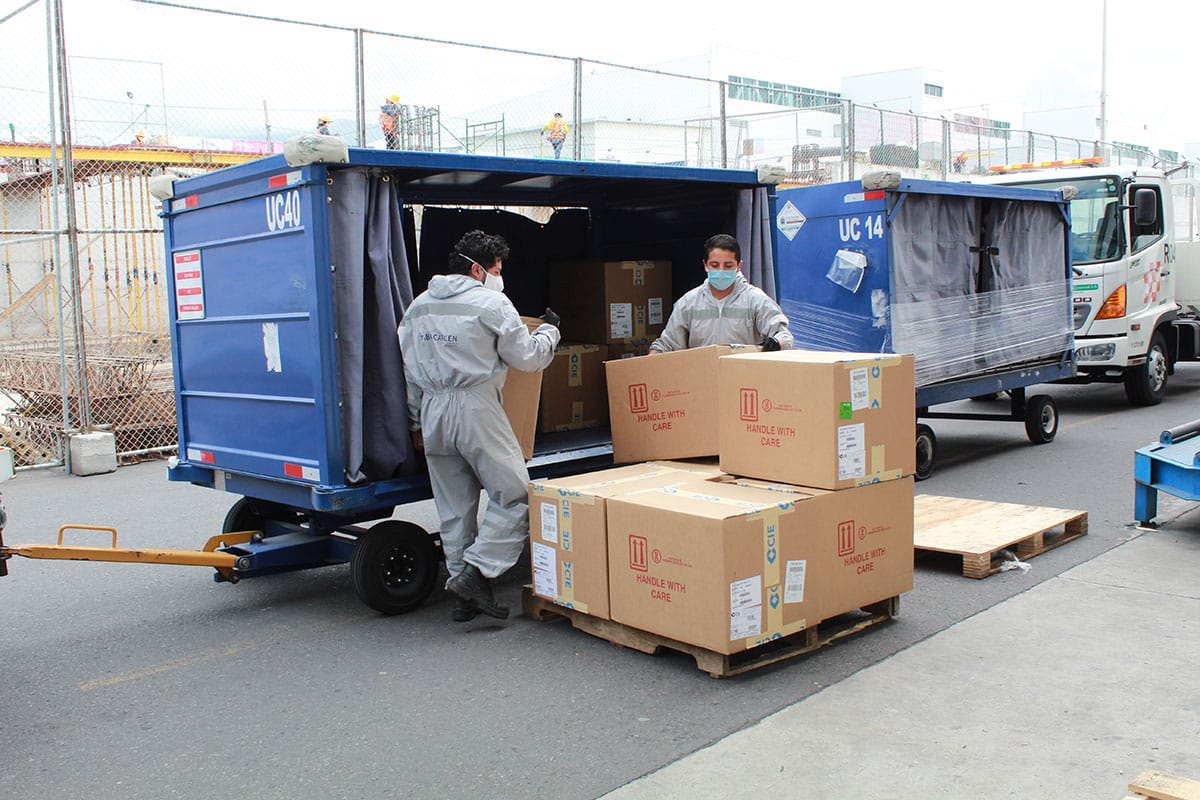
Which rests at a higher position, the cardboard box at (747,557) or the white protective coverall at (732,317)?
the white protective coverall at (732,317)

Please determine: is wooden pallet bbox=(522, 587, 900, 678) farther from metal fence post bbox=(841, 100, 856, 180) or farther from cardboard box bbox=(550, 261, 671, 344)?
metal fence post bbox=(841, 100, 856, 180)

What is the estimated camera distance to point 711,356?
5.66 m

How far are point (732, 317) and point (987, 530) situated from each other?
2.00 metres

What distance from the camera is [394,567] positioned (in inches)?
218

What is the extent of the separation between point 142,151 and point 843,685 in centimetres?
1337

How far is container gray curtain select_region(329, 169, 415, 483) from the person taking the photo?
16.8 feet

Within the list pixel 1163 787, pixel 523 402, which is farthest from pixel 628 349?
pixel 1163 787

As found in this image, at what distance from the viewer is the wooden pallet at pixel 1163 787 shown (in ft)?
9.95

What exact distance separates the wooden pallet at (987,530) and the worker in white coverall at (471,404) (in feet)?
7.66

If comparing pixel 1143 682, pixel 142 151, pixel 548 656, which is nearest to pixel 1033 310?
pixel 1143 682

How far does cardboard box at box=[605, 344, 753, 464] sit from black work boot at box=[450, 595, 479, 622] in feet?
4.12

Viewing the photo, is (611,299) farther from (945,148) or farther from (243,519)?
(945,148)

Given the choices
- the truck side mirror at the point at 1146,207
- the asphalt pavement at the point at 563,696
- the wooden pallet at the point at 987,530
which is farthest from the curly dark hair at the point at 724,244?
the truck side mirror at the point at 1146,207

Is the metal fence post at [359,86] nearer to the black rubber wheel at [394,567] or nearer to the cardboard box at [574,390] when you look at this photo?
the cardboard box at [574,390]
